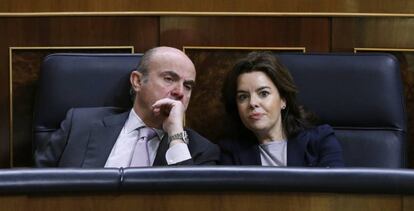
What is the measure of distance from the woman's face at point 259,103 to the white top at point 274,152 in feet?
0.13

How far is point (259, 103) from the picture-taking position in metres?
2.01

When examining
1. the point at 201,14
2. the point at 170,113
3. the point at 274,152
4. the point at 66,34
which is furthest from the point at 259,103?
the point at 66,34

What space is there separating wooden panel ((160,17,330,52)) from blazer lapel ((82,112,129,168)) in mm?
411

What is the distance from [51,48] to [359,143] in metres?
1.05

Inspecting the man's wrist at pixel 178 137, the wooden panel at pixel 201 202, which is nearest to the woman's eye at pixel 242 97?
the man's wrist at pixel 178 137

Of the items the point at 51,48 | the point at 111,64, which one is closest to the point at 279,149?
the point at 111,64

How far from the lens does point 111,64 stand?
2.09 meters

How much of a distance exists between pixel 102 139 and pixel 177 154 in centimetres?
27

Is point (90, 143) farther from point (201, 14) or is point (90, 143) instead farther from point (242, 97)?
point (201, 14)

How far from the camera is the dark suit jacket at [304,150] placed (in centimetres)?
197

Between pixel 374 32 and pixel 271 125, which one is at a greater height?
pixel 374 32

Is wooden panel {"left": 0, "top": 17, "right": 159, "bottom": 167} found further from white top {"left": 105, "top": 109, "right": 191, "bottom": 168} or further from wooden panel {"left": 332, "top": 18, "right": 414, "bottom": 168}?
wooden panel {"left": 332, "top": 18, "right": 414, "bottom": 168}
